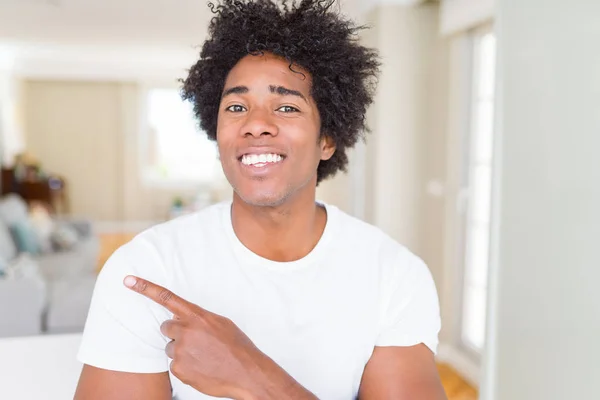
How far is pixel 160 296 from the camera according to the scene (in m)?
1.07

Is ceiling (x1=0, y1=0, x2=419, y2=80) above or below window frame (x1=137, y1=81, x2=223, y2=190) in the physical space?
above

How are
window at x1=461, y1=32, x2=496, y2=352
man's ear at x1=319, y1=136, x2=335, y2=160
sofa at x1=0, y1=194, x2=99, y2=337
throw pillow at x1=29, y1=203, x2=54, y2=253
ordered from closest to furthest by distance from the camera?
man's ear at x1=319, y1=136, x2=335, y2=160 → sofa at x1=0, y1=194, x2=99, y2=337 → window at x1=461, y1=32, x2=496, y2=352 → throw pillow at x1=29, y1=203, x2=54, y2=253

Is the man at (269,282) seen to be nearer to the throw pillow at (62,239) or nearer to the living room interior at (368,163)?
the living room interior at (368,163)

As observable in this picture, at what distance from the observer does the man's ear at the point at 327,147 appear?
4.75 feet

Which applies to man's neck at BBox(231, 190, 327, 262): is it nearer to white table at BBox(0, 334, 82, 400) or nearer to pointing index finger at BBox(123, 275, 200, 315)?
pointing index finger at BBox(123, 275, 200, 315)

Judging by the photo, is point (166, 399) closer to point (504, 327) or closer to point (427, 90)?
point (504, 327)

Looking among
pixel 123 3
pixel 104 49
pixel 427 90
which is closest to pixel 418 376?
pixel 427 90

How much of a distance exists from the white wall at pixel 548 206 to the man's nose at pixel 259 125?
647 mm

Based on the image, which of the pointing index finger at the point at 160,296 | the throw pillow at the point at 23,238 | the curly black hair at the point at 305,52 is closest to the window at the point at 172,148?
the throw pillow at the point at 23,238

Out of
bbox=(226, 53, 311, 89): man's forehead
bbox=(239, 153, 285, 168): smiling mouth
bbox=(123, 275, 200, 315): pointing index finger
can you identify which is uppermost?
bbox=(226, 53, 311, 89): man's forehead

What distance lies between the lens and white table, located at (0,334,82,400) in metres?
1.58

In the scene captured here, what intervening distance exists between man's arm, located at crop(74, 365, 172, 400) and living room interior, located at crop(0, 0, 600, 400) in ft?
1.82

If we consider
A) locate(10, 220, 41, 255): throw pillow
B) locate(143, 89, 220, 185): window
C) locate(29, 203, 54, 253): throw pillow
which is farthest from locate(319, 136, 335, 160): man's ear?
locate(143, 89, 220, 185): window

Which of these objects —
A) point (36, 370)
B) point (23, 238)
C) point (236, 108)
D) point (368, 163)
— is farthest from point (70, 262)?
point (236, 108)
